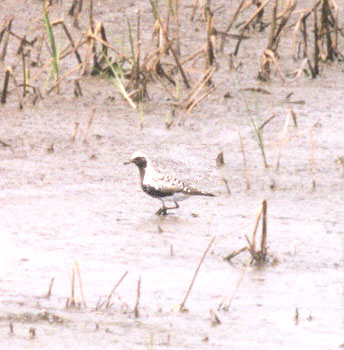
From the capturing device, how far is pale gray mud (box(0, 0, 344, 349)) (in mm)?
4816

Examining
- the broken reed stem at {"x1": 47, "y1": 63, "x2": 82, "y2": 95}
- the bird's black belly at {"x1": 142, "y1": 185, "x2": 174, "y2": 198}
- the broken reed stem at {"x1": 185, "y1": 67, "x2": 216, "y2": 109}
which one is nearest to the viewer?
the bird's black belly at {"x1": 142, "y1": 185, "x2": 174, "y2": 198}

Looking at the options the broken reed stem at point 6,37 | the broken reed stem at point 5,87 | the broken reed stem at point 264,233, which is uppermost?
the broken reed stem at point 6,37

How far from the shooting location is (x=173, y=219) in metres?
6.61

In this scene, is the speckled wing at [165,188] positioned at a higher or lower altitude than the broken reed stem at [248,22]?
lower

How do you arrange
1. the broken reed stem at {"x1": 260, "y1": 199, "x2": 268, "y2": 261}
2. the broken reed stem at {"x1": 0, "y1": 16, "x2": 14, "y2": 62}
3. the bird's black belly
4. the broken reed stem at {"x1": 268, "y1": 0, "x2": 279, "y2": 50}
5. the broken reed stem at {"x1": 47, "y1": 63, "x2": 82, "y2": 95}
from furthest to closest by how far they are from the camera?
the broken reed stem at {"x1": 268, "y1": 0, "x2": 279, "y2": 50}
the broken reed stem at {"x1": 0, "y1": 16, "x2": 14, "y2": 62}
the broken reed stem at {"x1": 47, "y1": 63, "x2": 82, "y2": 95}
the bird's black belly
the broken reed stem at {"x1": 260, "y1": 199, "x2": 268, "y2": 261}

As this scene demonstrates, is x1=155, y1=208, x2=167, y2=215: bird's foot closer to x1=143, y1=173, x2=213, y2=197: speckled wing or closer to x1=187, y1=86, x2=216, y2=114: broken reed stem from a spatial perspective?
x1=143, y1=173, x2=213, y2=197: speckled wing

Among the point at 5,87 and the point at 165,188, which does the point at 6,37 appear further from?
the point at 165,188

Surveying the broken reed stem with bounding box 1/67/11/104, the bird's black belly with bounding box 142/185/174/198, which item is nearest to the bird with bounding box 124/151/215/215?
the bird's black belly with bounding box 142/185/174/198

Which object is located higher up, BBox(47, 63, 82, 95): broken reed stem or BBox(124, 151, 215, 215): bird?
BBox(47, 63, 82, 95): broken reed stem

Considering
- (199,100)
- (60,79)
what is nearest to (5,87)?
(60,79)

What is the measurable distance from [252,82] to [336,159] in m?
1.72

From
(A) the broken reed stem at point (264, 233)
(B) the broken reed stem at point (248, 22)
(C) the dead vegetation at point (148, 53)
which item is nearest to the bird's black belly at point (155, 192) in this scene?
(A) the broken reed stem at point (264, 233)

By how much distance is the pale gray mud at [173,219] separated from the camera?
15.8ft

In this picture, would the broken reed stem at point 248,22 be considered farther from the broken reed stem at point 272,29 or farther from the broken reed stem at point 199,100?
the broken reed stem at point 199,100
